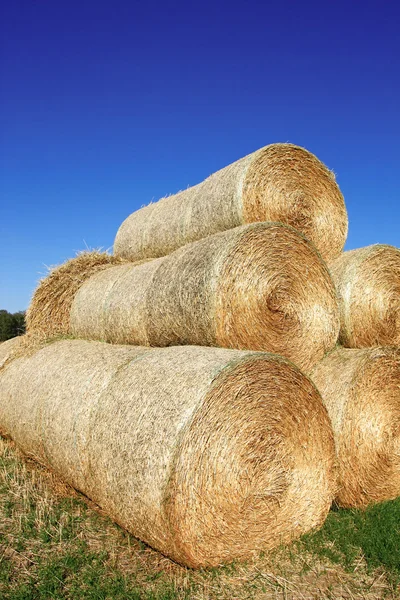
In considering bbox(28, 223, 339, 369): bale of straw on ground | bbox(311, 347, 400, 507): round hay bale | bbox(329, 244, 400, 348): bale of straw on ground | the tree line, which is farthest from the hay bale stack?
the tree line

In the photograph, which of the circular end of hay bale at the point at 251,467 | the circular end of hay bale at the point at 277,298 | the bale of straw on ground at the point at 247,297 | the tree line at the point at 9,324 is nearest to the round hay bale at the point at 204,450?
the circular end of hay bale at the point at 251,467

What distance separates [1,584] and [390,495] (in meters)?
3.78

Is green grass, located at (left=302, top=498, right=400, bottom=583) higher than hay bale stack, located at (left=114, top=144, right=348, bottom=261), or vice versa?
hay bale stack, located at (left=114, top=144, right=348, bottom=261)

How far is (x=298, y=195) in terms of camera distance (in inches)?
243

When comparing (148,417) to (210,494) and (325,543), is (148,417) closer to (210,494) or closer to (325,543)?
(210,494)

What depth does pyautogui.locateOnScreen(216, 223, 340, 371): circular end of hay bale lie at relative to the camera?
495 cm

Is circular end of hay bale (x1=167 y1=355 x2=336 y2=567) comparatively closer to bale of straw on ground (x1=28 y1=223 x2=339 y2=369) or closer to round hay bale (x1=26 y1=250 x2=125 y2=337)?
bale of straw on ground (x1=28 y1=223 x2=339 y2=369)

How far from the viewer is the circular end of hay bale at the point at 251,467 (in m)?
3.83

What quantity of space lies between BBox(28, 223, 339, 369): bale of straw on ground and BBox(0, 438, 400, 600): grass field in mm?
1698

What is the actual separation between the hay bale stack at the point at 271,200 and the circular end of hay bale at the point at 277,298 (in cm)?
79

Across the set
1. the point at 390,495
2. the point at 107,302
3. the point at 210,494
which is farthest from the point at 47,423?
the point at 390,495

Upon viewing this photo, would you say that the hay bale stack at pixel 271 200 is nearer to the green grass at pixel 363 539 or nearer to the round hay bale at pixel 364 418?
the round hay bale at pixel 364 418

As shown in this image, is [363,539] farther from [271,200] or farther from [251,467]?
[271,200]

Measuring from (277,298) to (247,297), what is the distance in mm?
365
